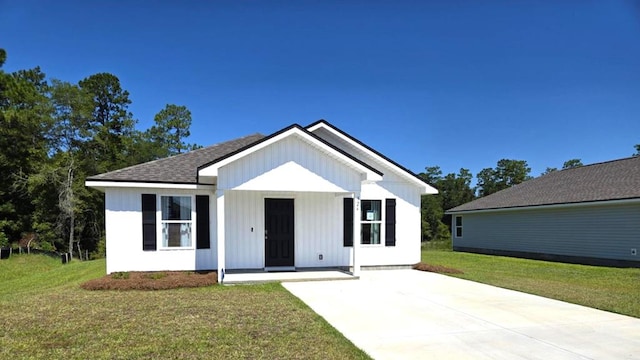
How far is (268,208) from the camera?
12141 millimetres

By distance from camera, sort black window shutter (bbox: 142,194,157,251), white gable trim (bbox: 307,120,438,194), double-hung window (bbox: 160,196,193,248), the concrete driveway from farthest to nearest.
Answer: white gable trim (bbox: 307,120,438,194), double-hung window (bbox: 160,196,193,248), black window shutter (bbox: 142,194,157,251), the concrete driveway

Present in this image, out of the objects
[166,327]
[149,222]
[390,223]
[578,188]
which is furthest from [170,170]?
[578,188]

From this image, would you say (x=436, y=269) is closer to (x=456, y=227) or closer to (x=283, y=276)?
(x=283, y=276)

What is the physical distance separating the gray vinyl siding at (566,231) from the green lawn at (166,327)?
580 inches

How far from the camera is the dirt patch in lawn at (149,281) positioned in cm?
918

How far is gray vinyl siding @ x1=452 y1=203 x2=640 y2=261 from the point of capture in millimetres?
15617

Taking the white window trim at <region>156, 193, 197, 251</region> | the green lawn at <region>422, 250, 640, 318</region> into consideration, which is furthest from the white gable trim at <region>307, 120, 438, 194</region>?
the white window trim at <region>156, 193, 197, 251</region>

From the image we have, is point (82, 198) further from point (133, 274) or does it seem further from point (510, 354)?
point (510, 354)

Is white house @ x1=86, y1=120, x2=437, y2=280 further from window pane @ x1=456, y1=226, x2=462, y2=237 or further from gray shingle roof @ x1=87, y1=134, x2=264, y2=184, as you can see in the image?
window pane @ x1=456, y1=226, x2=462, y2=237

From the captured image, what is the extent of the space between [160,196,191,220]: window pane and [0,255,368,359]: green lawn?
303 centimetres

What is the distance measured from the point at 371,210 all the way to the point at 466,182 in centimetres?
5183

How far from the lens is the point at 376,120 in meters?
24.2

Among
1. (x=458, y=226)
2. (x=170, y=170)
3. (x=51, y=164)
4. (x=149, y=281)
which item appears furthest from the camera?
(x=51, y=164)

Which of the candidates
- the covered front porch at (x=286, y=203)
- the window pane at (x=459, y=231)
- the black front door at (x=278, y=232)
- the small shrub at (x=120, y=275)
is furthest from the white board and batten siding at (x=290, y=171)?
the window pane at (x=459, y=231)
